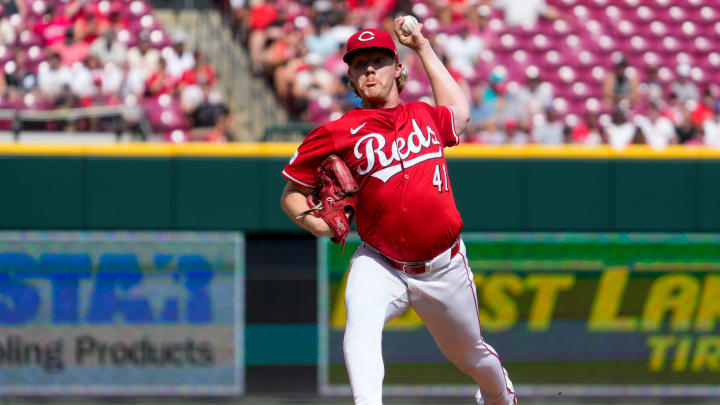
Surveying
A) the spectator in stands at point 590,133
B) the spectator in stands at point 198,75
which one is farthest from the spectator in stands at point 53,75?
the spectator in stands at point 590,133

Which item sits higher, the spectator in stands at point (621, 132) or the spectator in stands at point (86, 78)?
the spectator in stands at point (86, 78)

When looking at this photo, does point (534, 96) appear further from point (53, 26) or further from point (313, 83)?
point (53, 26)

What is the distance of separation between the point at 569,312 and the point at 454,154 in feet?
4.44

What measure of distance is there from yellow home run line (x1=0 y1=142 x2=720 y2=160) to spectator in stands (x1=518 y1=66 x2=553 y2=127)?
2014 mm

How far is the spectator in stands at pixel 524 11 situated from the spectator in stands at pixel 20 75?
495cm

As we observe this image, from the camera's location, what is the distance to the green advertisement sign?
7.00 meters

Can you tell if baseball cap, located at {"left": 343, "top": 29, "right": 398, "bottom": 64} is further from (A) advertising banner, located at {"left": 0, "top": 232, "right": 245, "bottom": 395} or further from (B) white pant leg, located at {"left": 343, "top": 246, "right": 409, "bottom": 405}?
(A) advertising banner, located at {"left": 0, "top": 232, "right": 245, "bottom": 395}

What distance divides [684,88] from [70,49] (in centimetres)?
610

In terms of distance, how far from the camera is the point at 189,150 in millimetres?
6953

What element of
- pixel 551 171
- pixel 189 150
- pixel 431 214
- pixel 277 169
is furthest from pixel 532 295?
pixel 431 214

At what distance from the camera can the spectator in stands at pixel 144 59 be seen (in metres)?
9.55

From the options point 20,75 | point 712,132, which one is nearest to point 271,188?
point 20,75

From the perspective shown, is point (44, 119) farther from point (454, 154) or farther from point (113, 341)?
point (454, 154)

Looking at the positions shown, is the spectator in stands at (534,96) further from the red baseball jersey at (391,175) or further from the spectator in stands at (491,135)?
the red baseball jersey at (391,175)
